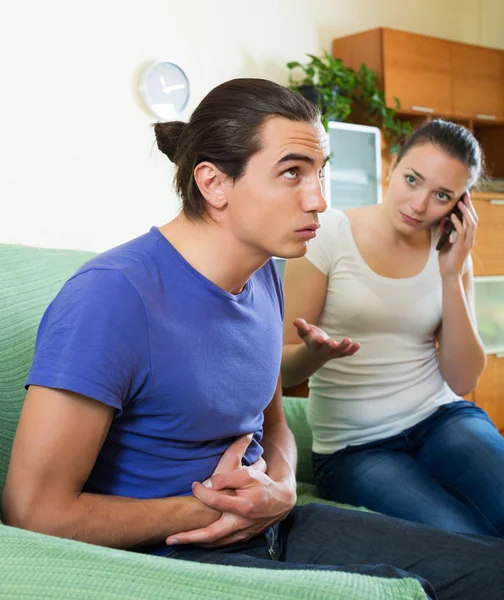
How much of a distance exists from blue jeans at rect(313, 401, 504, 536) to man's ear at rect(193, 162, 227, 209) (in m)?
0.76

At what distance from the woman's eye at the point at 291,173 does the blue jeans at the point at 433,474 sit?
2.43ft

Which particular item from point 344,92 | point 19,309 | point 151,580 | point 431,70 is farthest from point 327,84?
point 151,580

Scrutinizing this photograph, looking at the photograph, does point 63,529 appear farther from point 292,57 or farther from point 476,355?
point 292,57

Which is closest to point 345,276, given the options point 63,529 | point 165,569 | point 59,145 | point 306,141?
point 306,141

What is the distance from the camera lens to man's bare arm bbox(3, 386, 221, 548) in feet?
3.31

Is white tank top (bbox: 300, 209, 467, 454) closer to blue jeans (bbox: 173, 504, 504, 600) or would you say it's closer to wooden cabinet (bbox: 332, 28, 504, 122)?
blue jeans (bbox: 173, 504, 504, 600)

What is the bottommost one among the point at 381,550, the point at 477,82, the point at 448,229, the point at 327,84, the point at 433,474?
the point at 433,474

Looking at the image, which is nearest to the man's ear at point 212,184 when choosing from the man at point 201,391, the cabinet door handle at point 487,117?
the man at point 201,391

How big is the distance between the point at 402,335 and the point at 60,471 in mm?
1083

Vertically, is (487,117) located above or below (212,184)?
below

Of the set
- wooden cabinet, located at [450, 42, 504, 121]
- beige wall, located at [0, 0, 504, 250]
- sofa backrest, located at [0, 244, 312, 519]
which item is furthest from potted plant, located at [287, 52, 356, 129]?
sofa backrest, located at [0, 244, 312, 519]

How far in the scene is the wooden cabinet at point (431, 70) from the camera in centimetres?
429

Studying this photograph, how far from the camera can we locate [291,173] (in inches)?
50.6

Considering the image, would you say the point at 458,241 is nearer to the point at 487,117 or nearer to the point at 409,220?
the point at 409,220
